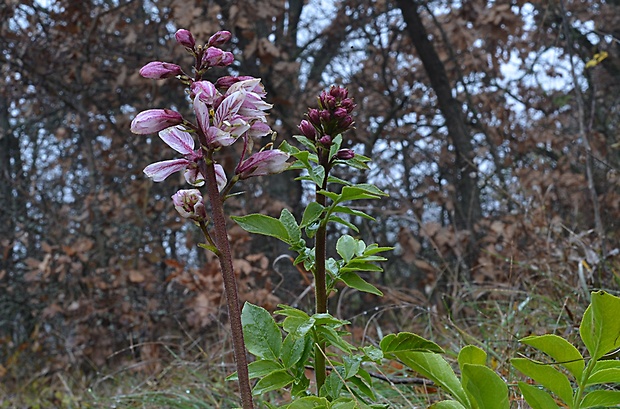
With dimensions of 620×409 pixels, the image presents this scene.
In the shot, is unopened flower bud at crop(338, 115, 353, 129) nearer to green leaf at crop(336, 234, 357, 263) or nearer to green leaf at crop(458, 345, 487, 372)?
green leaf at crop(336, 234, 357, 263)

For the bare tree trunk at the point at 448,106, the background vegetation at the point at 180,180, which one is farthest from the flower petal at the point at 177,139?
the bare tree trunk at the point at 448,106

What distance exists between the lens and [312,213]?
93 centimetres

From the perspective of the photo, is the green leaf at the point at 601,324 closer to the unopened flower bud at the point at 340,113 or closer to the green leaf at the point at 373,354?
the green leaf at the point at 373,354

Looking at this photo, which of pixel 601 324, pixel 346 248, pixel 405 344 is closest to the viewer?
pixel 601 324

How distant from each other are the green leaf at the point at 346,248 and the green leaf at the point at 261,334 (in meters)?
0.15

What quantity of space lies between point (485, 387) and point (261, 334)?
35 centimetres

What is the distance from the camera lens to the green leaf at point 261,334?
38.6 inches

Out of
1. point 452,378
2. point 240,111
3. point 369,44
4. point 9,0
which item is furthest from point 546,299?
point 369,44

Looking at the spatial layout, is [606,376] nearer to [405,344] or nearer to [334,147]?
[405,344]

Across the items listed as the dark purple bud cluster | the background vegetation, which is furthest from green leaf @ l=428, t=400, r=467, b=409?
the background vegetation

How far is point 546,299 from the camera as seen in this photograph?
2293 millimetres

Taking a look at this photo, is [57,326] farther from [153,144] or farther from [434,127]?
[434,127]

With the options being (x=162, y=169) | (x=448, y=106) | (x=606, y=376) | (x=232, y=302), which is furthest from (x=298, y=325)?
(x=448, y=106)

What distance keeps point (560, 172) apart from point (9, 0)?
476cm
